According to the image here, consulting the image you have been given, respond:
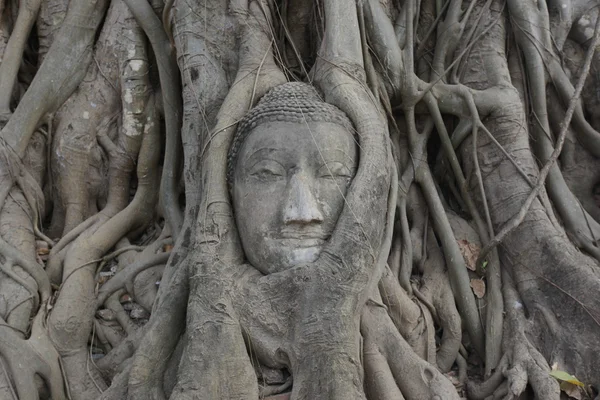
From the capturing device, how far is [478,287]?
3168 mm

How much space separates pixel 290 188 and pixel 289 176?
85mm

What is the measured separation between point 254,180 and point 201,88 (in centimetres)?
82

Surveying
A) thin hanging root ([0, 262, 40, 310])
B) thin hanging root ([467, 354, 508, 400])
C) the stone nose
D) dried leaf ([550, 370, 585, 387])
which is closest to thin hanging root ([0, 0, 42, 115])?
thin hanging root ([0, 262, 40, 310])

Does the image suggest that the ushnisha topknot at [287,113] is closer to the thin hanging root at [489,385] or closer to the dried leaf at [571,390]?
the thin hanging root at [489,385]

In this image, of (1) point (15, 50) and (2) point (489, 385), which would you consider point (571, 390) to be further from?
(1) point (15, 50)

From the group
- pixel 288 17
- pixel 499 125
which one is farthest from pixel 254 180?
pixel 499 125

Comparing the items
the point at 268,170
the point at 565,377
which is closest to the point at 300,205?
the point at 268,170

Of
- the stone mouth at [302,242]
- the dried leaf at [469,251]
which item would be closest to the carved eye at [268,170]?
the stone mouth at [302,242]

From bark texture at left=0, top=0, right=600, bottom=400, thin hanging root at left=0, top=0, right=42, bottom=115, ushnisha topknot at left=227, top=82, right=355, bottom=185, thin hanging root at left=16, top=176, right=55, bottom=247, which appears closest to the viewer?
bark texture at left=0, top=0, right=600, bottom=400

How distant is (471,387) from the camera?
280 centimetres

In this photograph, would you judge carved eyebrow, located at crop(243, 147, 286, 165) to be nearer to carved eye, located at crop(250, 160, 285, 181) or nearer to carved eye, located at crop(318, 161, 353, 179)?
carved eye, located at crop(250, 160, 285, 181)

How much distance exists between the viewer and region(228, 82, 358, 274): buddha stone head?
8.47 feet

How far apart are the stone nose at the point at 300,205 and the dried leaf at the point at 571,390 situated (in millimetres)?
1332

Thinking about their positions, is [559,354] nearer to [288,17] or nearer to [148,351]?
[148,351]
